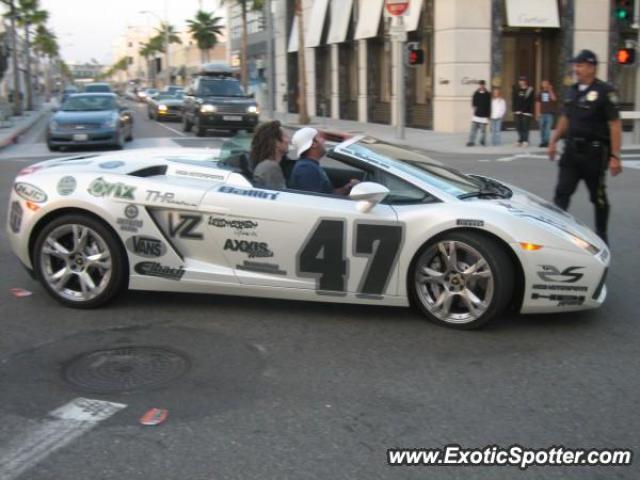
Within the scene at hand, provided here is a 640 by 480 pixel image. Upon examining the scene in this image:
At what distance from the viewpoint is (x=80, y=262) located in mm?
5383

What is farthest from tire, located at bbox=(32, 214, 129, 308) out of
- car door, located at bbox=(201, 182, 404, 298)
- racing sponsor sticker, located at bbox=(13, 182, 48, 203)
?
car door, located at bbox=(201, 182, 404, 298)

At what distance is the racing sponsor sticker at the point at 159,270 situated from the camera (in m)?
5.26

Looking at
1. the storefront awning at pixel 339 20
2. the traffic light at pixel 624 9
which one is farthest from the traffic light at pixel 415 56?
the storefront awning at pixel 339 20

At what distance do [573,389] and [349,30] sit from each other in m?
31.1

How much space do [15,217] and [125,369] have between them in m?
1.96

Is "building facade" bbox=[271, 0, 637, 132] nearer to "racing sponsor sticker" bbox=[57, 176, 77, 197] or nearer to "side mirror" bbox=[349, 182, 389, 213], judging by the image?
"side mirror" bbox=[349, 182, 389, 213]

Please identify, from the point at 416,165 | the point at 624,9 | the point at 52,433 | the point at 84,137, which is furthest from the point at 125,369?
the point at 624,9

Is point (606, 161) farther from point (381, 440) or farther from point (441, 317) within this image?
point (381, 440)

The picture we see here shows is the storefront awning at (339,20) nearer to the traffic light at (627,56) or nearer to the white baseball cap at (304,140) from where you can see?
the traffic light at (627,56)

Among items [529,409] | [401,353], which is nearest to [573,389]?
[529,409]

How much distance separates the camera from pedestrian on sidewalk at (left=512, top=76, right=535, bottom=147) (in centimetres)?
1861

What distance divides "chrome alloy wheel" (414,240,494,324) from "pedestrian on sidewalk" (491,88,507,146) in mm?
15038

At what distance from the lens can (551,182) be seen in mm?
12602

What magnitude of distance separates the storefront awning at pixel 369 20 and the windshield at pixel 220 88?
7186 mm
